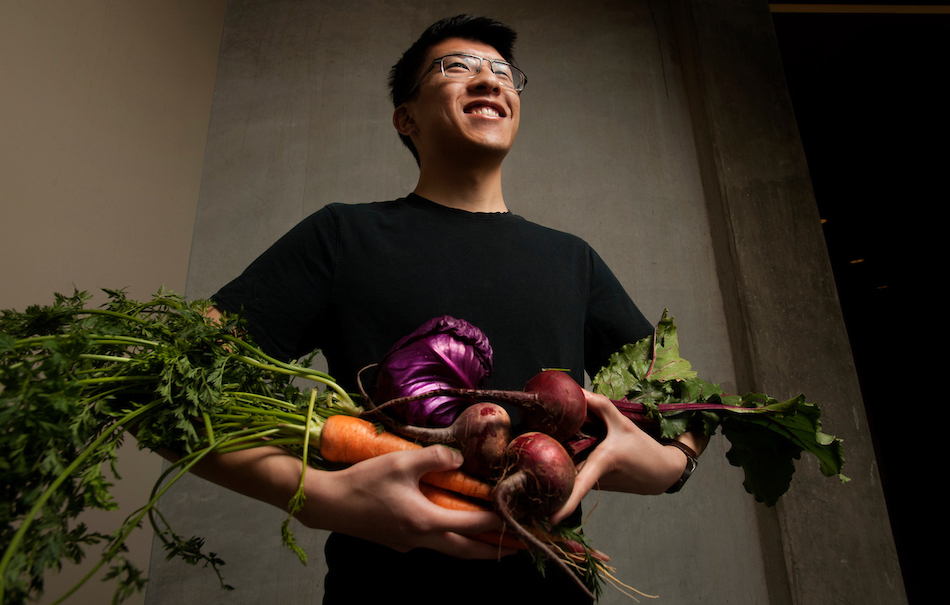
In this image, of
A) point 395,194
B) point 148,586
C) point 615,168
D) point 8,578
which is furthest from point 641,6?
point 148,586

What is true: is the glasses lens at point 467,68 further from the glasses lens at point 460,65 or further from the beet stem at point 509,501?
the beet stem at point 509,501

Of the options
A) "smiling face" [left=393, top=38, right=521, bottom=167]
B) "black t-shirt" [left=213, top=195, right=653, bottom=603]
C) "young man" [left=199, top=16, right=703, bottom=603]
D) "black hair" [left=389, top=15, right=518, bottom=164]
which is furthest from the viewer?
"black hair" [left=389, top=15, right=518, bottom=164]

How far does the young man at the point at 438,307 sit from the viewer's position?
0.72 meters

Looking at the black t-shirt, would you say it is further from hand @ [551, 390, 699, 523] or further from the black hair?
the black hair

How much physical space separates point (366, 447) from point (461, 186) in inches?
27.3

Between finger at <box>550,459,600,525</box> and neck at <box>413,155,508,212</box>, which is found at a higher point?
neck at <box>413,155,508,212</box>

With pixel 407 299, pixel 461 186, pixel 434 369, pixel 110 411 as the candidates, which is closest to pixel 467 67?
pixel 461 186

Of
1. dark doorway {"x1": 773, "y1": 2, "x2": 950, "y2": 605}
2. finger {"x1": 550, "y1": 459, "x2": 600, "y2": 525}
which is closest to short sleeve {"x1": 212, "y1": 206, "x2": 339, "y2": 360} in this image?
finger {"x1": 550, "y1": 459, "x2": 600, "y2": 525}

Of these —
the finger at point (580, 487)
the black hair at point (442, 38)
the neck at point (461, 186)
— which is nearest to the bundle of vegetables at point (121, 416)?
the finger at point (580, 487)

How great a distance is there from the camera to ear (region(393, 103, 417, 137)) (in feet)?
4.32

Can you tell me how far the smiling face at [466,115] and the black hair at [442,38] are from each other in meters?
0.09

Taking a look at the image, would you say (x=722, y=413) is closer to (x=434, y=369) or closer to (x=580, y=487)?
(x=580, y=487)

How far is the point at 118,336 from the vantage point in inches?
30.9

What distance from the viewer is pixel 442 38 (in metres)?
1.31
